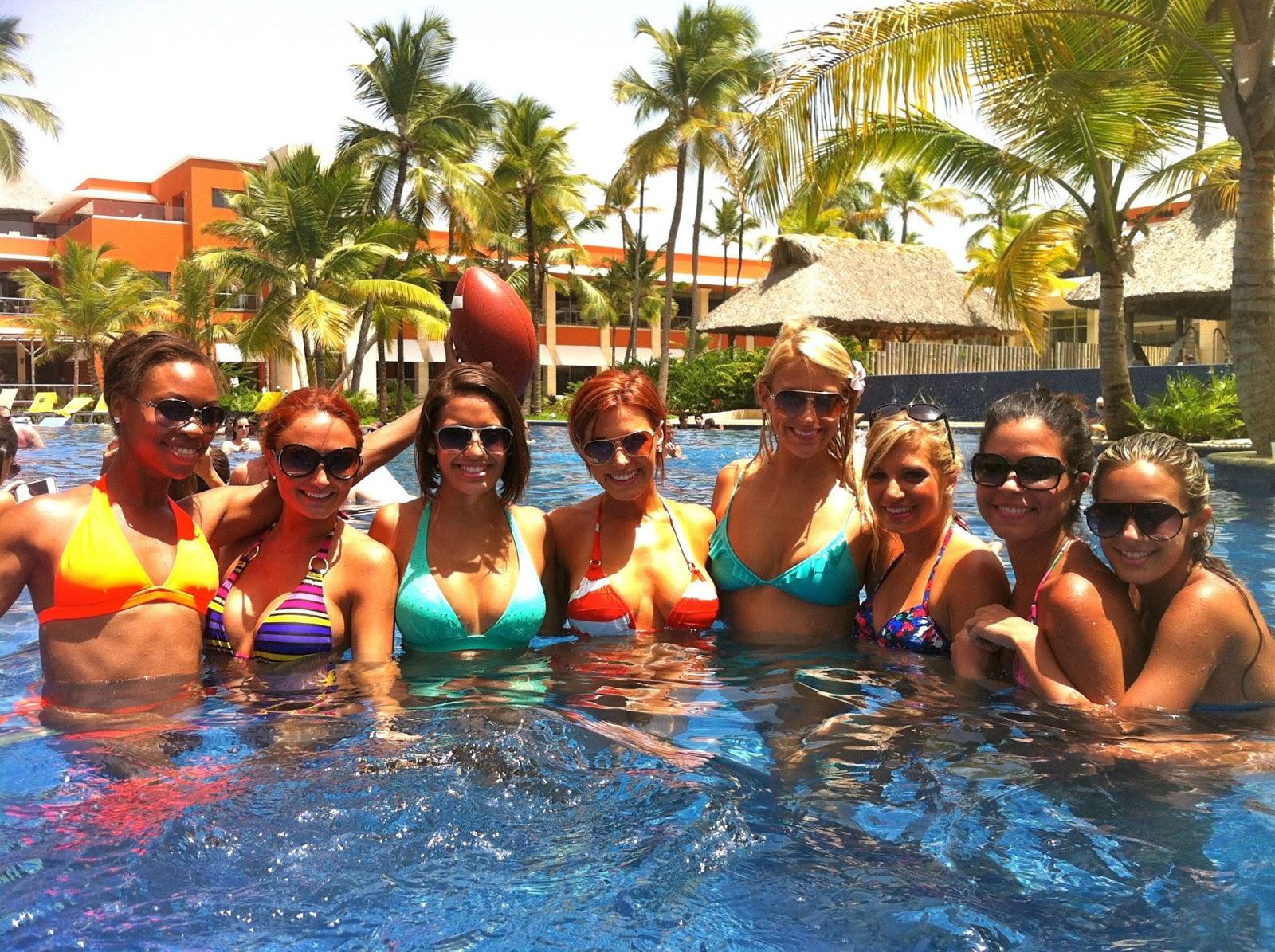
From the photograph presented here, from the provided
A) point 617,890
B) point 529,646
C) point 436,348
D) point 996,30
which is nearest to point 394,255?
point 436,348

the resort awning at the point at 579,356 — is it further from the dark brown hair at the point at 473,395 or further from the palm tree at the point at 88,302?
the dark brown hair at the point at 473,395

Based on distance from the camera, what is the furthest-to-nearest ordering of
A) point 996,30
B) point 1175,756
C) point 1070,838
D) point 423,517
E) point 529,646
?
point 996,30 → point 529,646 → point 423,517 → point 1175,756 → point 1070,838

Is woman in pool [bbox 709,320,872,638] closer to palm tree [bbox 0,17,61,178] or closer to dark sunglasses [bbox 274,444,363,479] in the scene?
dark sunglasses [bbox 274,444,363,479]

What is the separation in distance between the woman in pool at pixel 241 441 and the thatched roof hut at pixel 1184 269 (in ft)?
61.5

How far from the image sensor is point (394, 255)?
29.9 metres

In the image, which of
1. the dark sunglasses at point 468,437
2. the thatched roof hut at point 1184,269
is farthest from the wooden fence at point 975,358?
the dark sunglasses at point 468,437

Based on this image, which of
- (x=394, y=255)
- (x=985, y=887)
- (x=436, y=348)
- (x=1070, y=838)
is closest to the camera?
(x=985, y=887)

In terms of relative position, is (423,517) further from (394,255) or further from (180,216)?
(180,216)

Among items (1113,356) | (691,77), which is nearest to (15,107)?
(691,77)

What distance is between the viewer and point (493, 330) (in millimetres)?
4805

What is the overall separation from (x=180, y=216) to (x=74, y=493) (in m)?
47.9

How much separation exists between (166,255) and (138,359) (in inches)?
1823

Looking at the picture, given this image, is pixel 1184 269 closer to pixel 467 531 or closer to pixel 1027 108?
pixel 1027 108

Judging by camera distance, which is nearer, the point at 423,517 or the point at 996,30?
the point at 423,517
